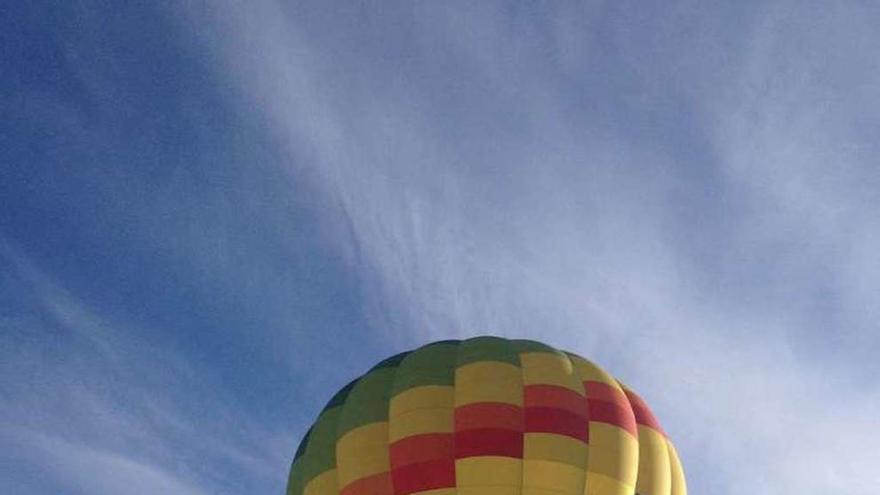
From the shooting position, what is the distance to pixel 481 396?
55.7 feet

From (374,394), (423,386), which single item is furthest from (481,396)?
(374,394)

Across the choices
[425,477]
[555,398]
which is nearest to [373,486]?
[425,477]

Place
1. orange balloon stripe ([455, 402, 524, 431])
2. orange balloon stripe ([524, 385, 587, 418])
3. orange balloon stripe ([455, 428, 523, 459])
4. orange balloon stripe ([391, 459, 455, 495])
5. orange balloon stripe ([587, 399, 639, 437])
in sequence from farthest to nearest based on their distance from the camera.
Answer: orange balloon stripe ([587, 399, 639, 437]) → orange balloon stripe ([524, 385, 587, 418]) → orange balloon stripe ([455, 402, 524, 431]) → orange balloon stripe ([455, 428, 523, 459]) → orange balloon stripe ([391, 459, 455, 495])

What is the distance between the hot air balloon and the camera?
16.2 meters

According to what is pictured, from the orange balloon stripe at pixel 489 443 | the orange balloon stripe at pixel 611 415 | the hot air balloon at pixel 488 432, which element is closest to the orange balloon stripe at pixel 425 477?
the hot air balloon at pixel 488 432

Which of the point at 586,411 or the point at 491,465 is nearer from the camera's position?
the point at 491,465

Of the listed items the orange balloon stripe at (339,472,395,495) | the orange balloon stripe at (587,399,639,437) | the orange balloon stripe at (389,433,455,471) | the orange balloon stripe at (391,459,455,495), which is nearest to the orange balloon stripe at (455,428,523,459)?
the orange balloon stripe at (389,433,455,471)

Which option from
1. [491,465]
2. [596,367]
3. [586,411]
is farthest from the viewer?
[596,367]

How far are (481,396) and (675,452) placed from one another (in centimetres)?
490

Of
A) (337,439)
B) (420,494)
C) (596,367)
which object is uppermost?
(596,367)

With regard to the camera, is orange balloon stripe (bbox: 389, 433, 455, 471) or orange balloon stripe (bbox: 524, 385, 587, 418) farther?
orange balloon stripe (bbox: 524, 385, 587, 418)

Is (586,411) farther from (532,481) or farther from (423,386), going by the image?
(423,386)

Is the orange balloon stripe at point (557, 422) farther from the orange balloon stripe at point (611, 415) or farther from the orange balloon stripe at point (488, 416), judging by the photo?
the orange balloon stripe at point (611, 415)

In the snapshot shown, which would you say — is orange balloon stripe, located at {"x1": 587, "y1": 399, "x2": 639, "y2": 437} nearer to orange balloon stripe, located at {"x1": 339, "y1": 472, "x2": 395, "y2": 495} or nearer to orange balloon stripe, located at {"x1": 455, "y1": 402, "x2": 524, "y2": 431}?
orange balloon stripe, located at {"x1": 455, "y1": 402, "x2": 524, "y2": 431}
